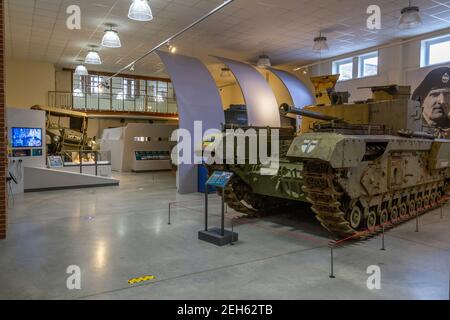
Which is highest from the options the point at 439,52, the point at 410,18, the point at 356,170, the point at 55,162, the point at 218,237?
the point at 439,52

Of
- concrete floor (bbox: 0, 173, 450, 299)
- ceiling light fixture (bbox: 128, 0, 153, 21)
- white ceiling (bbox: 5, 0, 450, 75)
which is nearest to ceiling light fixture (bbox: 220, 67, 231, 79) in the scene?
white ceiling (bbox: 5, 0, 450, 75)

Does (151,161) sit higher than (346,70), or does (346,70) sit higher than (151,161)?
(346,70)

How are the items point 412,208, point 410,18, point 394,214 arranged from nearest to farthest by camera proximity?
point 394,214 < point 412,208 < point 410,18

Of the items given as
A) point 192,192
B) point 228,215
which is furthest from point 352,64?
point 228,215

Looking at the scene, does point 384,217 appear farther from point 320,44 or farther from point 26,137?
point 26,137

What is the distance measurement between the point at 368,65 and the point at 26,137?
12.6 metres

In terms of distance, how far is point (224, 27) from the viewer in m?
12.3

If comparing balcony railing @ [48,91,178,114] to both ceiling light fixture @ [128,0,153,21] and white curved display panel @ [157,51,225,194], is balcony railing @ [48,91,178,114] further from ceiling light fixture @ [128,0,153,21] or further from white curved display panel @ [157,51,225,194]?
ceiling light fixture @ [128,0,153,21]

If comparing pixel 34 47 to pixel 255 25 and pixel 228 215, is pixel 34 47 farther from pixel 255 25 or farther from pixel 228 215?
pixel 228 215

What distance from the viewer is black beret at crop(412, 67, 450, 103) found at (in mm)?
12180

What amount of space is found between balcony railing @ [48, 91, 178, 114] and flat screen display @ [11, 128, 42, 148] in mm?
7195

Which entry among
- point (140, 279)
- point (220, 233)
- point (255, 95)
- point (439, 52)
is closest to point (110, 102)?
point (255, 95)

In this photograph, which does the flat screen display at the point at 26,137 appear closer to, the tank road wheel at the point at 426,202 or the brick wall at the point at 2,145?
the brick wall at the point at 2,145

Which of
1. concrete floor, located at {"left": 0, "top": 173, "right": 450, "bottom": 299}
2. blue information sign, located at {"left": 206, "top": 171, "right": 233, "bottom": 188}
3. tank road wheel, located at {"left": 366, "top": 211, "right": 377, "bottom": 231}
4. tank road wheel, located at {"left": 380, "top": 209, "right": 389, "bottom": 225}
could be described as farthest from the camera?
tank road wheel, located at {"left": 380, "top": 209, "right": 389, "bottom": 225}
